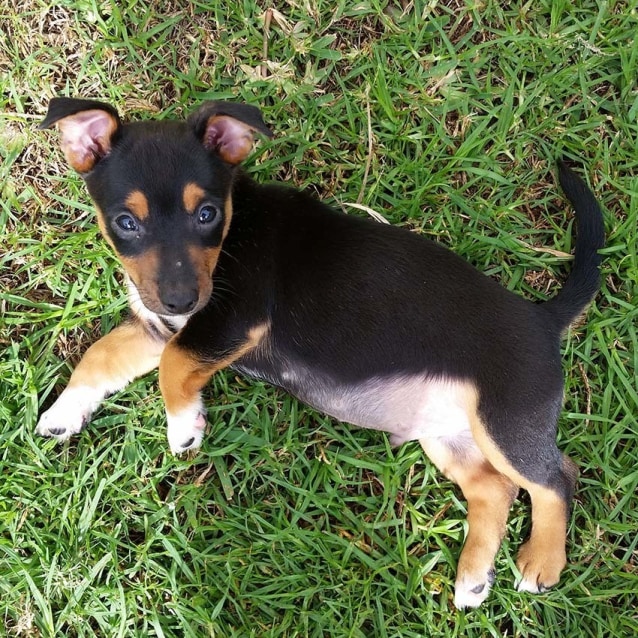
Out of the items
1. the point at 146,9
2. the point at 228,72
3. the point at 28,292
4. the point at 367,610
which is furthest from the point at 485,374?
the point at 146,9

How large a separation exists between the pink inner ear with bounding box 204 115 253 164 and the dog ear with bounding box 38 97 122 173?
416mm

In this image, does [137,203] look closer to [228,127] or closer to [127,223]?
[127,223]

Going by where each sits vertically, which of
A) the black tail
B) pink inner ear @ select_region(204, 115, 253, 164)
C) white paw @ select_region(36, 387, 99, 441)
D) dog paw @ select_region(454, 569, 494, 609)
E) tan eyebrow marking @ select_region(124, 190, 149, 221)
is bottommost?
dog paw @ select_region(454, 569, 494, 609)

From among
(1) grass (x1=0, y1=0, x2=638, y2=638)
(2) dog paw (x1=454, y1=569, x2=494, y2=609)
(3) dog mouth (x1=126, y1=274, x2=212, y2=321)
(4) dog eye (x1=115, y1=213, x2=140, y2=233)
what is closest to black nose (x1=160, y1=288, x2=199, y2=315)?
(3) dog mouth (x1=126, y1=274, x2=212, y2=321)

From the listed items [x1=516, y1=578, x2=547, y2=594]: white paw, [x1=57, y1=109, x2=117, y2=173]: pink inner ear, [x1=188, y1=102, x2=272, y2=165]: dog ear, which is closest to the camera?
[x1=188, y1=102, x2=272, y2=165]: dog ear

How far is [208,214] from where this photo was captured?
2.97 metres

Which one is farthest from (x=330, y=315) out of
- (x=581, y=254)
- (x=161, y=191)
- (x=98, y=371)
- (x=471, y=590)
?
(x=471, y=590)

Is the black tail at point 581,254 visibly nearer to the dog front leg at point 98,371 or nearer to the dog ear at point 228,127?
the dog ear at point 228,127

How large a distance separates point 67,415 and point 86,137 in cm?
157

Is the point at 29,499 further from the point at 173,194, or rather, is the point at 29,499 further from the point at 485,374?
the point at 485,374

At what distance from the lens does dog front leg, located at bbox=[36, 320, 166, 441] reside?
A: 367 centimetres

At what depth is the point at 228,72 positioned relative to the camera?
13.2 ft

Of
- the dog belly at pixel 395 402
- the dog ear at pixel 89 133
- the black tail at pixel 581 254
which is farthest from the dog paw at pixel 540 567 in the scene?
the dog ear at pixel 89 133

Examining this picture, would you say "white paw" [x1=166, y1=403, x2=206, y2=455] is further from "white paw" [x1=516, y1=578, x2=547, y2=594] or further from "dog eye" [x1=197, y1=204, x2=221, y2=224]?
"white paw" [x1=516, y1=578, x2=547, y2=594]
